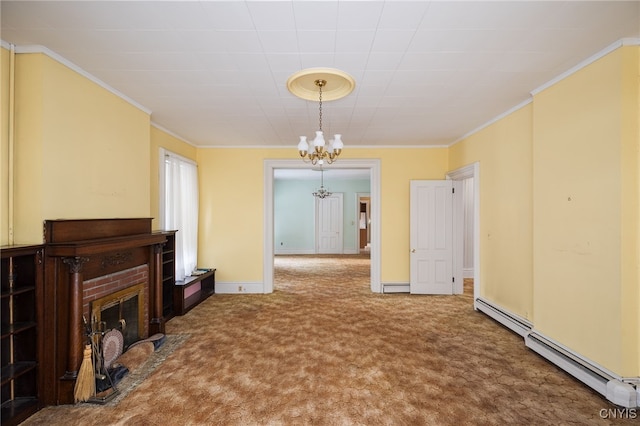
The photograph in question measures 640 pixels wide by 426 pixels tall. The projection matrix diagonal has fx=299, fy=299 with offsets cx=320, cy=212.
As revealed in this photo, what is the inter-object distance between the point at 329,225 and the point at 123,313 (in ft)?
28.0

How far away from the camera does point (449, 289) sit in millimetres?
5422

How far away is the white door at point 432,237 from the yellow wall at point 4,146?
→ 5180mm

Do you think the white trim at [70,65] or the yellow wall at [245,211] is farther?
the yellow wall at [245,211]

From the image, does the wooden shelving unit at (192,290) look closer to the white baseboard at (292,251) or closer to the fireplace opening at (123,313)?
the fireplace opening at (123,313)

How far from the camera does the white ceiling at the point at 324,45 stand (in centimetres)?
191

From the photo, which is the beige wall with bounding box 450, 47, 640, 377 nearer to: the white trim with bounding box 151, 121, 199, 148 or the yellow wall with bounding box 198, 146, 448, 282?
the yellow wall with bounding box 198, 146, 448, 282

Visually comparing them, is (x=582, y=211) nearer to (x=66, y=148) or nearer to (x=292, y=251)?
(x=66, y=148)

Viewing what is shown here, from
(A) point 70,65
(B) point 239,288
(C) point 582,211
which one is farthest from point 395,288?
(A) point 70,65

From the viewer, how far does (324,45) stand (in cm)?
230

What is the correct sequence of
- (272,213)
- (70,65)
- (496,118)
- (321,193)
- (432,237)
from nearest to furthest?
(70,65) < (496,118) < (432,237) < (272,213) < (321,193)

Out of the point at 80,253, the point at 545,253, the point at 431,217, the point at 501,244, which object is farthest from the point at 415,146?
the point at 80,253

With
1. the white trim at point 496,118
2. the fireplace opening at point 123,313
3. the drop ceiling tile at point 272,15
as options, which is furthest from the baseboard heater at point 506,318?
the fireplace opening at point 123,313

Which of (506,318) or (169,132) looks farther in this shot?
(169,132)

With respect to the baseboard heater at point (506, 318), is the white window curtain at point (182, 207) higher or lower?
higher
